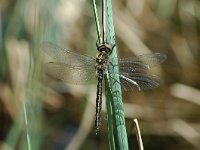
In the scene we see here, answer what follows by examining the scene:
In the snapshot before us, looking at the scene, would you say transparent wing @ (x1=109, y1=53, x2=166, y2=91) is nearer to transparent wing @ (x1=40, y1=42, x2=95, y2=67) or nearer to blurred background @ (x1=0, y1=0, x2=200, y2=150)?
transparent wing @ (x1=40, y1=42, x2=95, y2=67)

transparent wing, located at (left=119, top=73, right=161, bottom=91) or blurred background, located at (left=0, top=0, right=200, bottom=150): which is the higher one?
blurred background, located at (left=0, top=0, right=200, bottom=150)

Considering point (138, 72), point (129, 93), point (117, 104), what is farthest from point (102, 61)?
point (129, 93)

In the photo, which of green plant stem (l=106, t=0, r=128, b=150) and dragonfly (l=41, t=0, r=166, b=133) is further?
dragonfly (l=41, t=0, r=166, b=133)

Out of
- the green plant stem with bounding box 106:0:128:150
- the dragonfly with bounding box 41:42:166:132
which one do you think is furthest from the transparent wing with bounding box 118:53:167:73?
the green plant stem with bounding box 106:0:128:150

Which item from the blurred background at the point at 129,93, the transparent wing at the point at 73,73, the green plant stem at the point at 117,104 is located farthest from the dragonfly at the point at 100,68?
the blurred background at the point at 129,93

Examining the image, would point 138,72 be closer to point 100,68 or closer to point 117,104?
point 100,68

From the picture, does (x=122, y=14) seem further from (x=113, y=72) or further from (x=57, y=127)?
(x=113, y=72)

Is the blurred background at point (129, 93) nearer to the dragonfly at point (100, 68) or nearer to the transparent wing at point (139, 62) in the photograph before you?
the dragonfly at point (100, 68)
